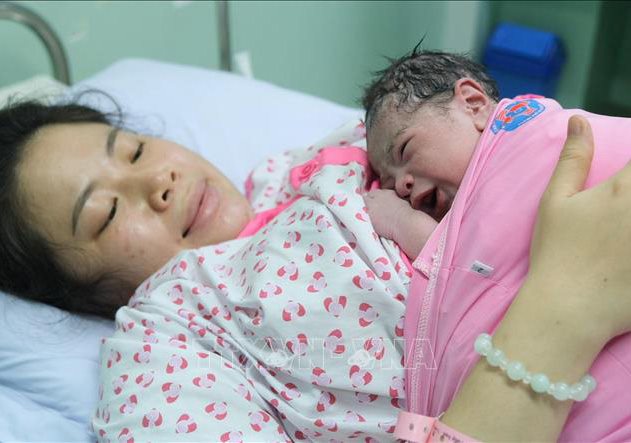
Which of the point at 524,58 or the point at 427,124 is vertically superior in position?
the point at 427,124

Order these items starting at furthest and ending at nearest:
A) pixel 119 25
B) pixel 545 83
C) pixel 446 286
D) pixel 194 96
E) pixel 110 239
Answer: pixel 545 83
pixel 119 25
pixel 194 96
pixel 110 239
pixel 446 286

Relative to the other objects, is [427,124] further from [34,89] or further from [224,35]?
[224,35]

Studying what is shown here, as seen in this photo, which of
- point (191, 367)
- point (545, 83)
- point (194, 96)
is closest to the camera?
point (191, 367)

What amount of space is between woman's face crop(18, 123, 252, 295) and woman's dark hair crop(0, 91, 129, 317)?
18 millimetres

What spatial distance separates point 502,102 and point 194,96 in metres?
1.02

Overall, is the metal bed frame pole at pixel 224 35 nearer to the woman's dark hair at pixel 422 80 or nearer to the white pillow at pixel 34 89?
the white pillow at pixel 34 89

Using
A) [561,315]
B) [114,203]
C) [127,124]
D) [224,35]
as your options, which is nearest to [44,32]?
[127,124]

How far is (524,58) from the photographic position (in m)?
2.71

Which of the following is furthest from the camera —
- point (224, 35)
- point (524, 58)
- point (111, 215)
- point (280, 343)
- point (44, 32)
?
point (524, 58)

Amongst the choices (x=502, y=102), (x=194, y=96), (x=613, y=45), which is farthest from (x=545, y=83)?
(x=502, y=102)

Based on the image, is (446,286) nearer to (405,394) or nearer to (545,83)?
(405,394)

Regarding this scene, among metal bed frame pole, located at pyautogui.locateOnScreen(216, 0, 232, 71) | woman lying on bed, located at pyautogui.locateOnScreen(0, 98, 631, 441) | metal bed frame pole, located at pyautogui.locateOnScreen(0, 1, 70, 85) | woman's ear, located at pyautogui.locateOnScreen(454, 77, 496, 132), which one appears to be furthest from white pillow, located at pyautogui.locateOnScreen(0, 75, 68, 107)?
woman's ear, located at pyautogui.locateOnScreen(454, 77, 496, 132)

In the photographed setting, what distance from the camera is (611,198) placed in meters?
0.76

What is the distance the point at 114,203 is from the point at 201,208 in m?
0.16
